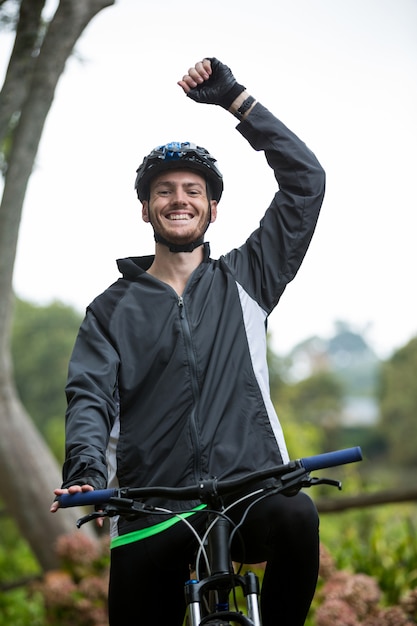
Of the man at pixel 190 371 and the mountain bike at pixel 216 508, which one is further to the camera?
the man at pixel 190 371

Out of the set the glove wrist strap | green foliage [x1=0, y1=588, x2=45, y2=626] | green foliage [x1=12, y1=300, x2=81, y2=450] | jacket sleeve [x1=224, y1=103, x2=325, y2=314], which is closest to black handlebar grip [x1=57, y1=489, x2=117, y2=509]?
jacket sleeve [x1=224, y1=103, x2=325, y2=314]

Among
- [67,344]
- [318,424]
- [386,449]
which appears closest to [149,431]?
[67,344]

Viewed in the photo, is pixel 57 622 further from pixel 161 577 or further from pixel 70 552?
pixel 161 577

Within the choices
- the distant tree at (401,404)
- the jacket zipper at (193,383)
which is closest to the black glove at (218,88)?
the jacket zipper at (193,383)

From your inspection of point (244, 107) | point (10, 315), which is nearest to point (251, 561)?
point (244, 107)

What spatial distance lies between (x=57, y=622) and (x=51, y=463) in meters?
1.59

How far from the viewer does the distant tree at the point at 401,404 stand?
41.6 m

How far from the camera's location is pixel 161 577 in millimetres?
2965

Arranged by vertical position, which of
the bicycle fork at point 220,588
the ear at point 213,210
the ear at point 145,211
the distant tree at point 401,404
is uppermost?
the distant tree at point 401,404

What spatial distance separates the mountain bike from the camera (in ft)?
8.45

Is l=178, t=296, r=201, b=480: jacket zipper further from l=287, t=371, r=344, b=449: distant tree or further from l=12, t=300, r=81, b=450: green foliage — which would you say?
l=287, t=371, r=344, b=449: distant tree

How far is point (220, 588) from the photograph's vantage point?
2641 millimetres

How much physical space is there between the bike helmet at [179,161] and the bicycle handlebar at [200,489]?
129 centimetres

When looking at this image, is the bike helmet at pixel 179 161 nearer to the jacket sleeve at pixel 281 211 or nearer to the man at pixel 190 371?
the man at pixel 190 371
